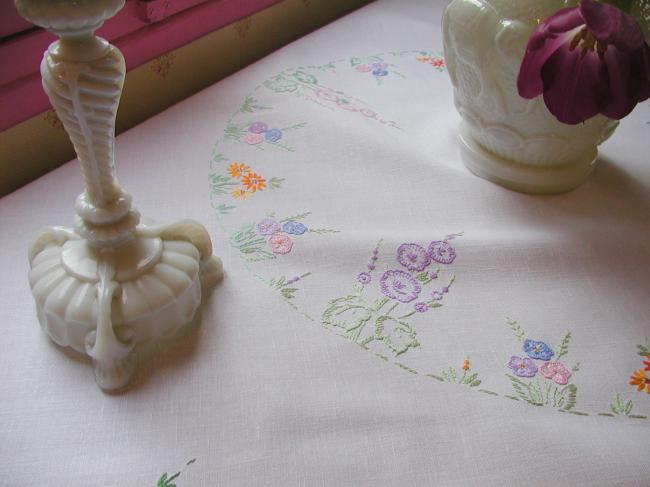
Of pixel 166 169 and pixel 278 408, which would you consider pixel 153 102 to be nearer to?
pixel 166 169

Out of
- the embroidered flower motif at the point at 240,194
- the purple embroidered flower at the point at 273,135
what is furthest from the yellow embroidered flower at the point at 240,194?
the purple embroidered flower at the point at 273,135

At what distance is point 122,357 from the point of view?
0.57m

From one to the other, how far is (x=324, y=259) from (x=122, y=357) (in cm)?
23

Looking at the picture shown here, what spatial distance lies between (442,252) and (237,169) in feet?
0.89

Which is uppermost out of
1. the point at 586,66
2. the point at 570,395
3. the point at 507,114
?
the point at 586,66

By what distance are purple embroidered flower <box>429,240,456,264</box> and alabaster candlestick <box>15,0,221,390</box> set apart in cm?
24

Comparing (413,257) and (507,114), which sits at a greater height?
(507,114)

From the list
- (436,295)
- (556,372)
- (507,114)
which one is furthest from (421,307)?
(507,114)

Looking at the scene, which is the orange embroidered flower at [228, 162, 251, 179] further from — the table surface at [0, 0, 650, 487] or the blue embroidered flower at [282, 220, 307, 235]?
the blue embroidered flower at [282, 220, 307, 235]

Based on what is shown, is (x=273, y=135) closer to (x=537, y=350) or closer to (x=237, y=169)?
(x=237, y=169)

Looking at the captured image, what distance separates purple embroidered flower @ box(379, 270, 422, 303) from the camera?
2.17 feet


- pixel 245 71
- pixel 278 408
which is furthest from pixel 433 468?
pixel 245 71

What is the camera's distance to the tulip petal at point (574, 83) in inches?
22.6

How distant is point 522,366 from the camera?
1.97 feet
